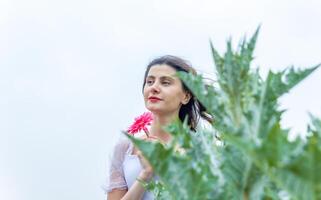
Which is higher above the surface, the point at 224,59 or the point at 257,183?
the point at 224,59

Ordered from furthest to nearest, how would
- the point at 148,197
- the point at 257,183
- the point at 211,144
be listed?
the point at 148,197, the point at 211,144, the point at 257,183

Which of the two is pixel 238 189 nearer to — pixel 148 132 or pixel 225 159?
pixel 225 159

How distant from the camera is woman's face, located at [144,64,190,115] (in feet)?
16.6

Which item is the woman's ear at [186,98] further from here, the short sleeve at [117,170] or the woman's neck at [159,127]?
the short sleeve at [117,170]

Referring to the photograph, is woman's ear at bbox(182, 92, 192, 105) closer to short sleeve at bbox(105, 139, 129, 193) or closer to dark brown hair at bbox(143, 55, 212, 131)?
dark brown hair at bbox(143, 55, 212, 131)

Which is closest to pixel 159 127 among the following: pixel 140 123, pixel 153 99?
pixel 153 99

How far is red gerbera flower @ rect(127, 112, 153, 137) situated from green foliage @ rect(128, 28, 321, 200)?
4.25 metres

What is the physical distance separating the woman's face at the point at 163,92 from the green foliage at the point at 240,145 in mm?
3771

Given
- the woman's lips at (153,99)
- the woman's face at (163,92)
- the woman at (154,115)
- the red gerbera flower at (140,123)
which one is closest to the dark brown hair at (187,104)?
the woman at (154,115)

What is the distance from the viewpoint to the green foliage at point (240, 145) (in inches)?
33.4

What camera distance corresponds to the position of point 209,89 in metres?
1.18

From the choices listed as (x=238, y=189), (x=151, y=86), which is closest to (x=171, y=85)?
(x=151, y=86)

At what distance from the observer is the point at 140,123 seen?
5.62 metres

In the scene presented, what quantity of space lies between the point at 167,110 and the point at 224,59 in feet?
13.0
